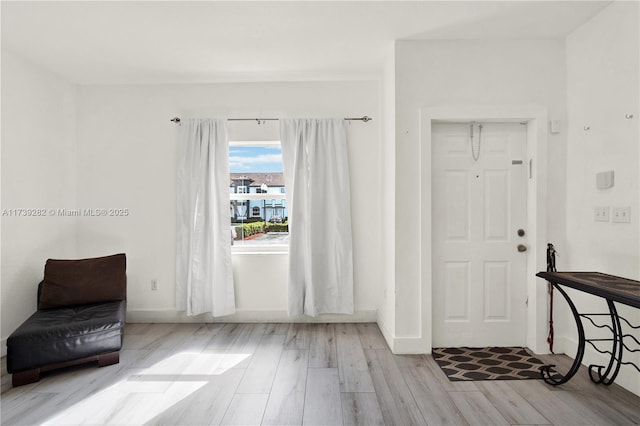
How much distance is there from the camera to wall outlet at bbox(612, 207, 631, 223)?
250cm

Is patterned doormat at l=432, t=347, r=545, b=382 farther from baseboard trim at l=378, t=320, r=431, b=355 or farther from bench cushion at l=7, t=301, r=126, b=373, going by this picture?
bench cushion at l=7, t=301, r=126, b=373

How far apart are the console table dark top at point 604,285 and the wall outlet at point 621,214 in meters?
0.41

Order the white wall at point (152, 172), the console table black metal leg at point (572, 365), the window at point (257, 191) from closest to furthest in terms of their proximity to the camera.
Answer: the console table black metal leg at point (572, 365) < the white wall at point (152, 172) < the window at point (257, 191)

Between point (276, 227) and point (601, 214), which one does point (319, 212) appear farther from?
point (601, 214)

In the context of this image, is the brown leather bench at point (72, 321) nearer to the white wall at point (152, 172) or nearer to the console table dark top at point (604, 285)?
the white wall at point (152, 172)

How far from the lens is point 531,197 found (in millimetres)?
3178

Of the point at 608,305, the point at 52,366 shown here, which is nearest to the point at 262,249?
the point at 52,366

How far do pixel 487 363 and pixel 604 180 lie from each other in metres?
1.68

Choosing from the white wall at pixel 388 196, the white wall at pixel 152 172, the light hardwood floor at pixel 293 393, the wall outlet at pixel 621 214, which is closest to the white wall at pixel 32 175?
the white wall at pixel 152 172

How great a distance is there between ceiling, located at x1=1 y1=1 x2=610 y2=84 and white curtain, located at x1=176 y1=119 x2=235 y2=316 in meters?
0.73

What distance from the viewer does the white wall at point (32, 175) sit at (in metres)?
3.24

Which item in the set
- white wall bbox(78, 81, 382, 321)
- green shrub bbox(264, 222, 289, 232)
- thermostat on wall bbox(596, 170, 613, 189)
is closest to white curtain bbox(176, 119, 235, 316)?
white wall bbox(78, 81, 382, 321)

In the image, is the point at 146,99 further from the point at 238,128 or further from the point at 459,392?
the point at 459,392

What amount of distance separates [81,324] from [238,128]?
242 centimetres
